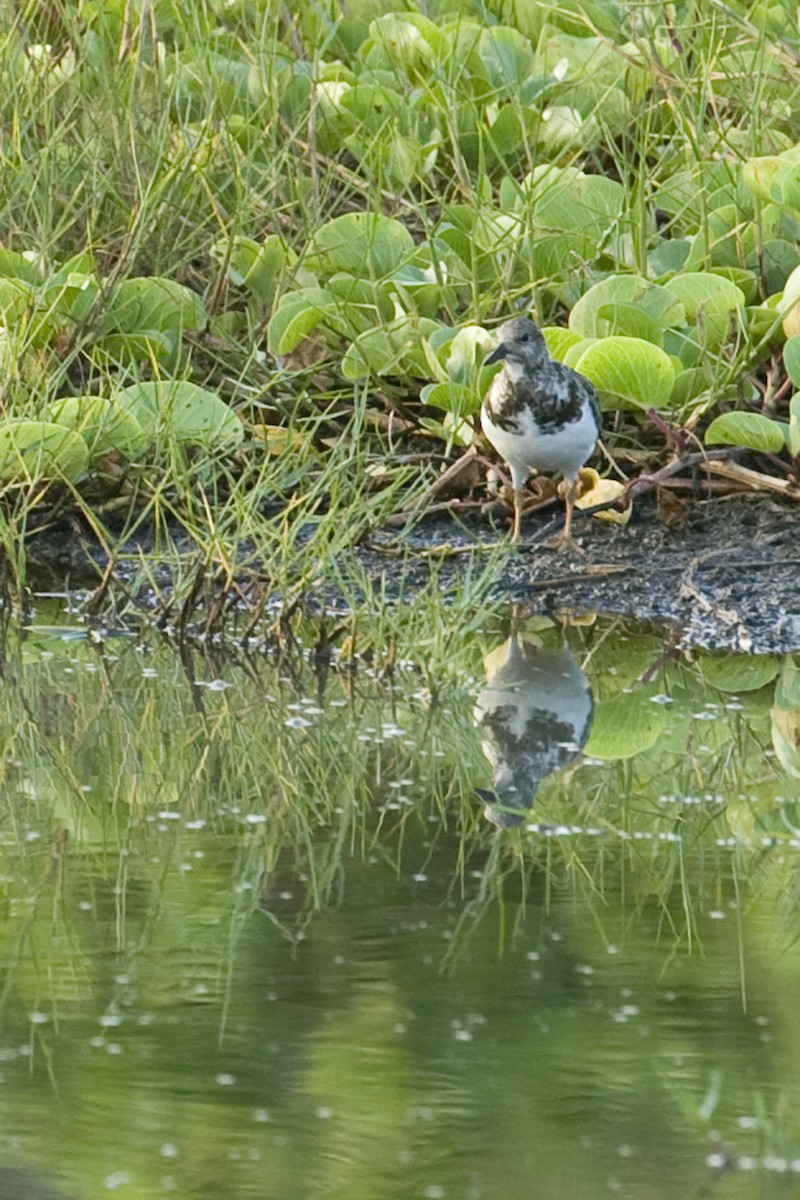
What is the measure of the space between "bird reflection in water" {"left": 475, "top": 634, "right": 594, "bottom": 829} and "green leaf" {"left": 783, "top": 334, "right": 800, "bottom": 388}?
1.22 meters

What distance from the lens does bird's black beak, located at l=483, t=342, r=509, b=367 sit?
6.01 m

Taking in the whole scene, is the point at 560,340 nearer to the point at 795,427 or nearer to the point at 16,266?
the point at 795,427

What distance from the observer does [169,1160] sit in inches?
108

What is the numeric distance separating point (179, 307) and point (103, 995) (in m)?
3.80

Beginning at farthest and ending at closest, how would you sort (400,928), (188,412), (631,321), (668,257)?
(668,257), (631,321), (188,412), (400,928)

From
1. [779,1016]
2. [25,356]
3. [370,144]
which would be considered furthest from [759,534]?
[779,1016]

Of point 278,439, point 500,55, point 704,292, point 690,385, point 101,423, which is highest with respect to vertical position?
point 500,55

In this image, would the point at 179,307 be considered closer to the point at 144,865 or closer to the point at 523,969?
the point at 144,865

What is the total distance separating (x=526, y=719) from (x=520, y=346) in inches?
61.3

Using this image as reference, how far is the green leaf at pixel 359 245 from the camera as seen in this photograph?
688 cm

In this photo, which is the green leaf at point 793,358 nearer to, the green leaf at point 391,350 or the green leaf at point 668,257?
the green leaf at point 668,257

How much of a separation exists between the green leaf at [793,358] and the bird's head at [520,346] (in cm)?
70

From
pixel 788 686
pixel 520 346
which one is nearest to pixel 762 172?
pixel 520 346

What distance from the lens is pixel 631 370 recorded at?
20.4ft
